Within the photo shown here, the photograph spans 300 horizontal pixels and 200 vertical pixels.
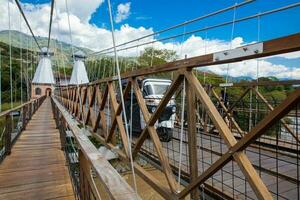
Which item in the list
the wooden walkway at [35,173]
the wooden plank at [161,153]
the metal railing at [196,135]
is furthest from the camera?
the wooden walkway at [35,173]

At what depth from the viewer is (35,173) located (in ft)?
10.9

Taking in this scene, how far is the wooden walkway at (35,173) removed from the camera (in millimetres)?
2693

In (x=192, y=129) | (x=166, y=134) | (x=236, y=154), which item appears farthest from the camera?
(x=166, y=134)

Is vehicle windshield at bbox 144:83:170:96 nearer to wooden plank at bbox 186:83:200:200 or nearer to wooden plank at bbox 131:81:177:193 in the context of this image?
wooden plank at bbox 131:81:177:193

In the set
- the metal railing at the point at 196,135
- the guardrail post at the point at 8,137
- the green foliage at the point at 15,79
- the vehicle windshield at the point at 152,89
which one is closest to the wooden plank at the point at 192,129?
the metal railing at the point at 196,135

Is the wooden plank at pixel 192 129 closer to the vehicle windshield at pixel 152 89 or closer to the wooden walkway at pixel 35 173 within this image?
the wooden walkway at pixel 35 173

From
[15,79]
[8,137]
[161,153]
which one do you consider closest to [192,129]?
[161,153]

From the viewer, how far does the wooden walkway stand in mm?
2693

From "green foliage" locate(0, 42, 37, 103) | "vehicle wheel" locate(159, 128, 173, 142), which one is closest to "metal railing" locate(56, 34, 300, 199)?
"vehicle wheel" locate(159, 128, 173, 142)

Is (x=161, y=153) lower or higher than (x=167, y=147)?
higher

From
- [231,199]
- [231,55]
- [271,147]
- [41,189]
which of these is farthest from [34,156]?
[231,55]

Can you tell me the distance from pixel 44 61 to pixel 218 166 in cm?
3575

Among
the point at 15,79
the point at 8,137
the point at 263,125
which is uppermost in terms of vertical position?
the point at 15,79

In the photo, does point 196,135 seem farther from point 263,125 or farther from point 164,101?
point 263,125
